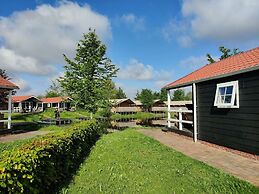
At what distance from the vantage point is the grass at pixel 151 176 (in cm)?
511

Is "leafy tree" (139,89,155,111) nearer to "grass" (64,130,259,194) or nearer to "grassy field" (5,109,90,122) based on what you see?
"grassy field" (5,109,90,122)

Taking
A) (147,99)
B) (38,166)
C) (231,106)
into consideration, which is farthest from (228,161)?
(147,99)

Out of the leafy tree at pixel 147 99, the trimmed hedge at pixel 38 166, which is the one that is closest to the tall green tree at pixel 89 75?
the trimmed hedge at pixel 38 166

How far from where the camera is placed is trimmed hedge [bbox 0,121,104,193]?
3268mm

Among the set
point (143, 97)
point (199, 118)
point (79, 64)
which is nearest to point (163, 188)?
point (199, 118)

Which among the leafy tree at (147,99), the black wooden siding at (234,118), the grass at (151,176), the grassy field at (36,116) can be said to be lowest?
the grass at (151,176)

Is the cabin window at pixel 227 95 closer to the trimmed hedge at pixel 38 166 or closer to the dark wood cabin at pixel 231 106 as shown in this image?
the dark wood cabin at pixel 231 106

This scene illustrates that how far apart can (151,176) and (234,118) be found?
15.0 feet

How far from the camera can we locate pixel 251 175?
19.2ft

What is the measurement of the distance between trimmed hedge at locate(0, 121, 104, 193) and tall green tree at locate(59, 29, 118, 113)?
1059cm

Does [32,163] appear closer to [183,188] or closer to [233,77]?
[183,188]

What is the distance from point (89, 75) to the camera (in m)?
17.7

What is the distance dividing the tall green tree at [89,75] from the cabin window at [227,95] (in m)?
9.47

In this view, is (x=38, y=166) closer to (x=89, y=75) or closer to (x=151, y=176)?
(x=151, y=176)
